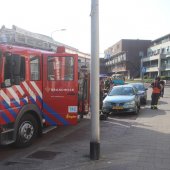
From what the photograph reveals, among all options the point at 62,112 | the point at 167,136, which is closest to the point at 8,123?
the point at 62,112

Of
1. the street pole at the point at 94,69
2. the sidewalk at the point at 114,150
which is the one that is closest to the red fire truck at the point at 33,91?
the sidewalk at the point at 114,150

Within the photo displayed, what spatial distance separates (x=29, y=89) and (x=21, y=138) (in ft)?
4.23

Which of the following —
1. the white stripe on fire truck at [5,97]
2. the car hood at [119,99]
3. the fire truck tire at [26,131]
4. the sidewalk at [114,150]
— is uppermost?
the white stripe on fire truck at [5,97]

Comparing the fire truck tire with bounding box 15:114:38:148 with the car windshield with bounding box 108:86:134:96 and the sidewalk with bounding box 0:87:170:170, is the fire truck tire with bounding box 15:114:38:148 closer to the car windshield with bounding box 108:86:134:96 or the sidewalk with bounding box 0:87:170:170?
the sidewalk with bounding box 0:87:170:170

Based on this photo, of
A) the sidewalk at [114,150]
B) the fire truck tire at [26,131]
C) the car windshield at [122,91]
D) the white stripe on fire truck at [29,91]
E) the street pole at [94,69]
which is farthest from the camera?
the car windshield at [122,91]

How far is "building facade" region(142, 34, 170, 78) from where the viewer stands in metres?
82.1

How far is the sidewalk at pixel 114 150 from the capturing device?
666 cm

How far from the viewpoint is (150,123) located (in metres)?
12.5

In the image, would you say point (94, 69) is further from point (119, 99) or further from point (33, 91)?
point (119, 99)

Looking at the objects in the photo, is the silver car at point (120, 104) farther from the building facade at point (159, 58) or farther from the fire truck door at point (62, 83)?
the building facade at point (159, 58)

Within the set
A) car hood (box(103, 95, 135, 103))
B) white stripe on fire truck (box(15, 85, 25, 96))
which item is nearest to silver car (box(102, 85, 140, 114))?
car hood (box(103, 95, 135, 103))

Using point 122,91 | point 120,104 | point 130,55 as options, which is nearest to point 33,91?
point 120,104

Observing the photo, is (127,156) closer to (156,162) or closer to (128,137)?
(156,162)

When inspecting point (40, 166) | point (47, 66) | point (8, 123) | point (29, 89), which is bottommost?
point (40, 166)
